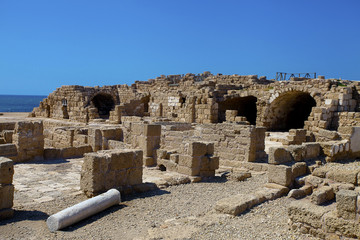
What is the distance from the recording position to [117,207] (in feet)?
20.8

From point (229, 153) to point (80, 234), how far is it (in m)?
6.10

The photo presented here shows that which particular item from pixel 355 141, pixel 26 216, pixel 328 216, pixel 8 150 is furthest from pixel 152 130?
pixel 328 216

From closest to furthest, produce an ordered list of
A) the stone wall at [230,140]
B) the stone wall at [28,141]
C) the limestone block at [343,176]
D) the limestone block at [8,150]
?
the limestone block at [343,176] → the stone wall at [230,140] → the limestone block at [8,150] → the stone wall at [28,141]

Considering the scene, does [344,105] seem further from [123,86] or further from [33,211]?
[123,86]

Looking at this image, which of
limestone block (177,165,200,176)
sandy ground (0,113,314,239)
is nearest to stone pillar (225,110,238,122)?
limestone block (177,165,200,176)

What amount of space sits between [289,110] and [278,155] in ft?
45.2

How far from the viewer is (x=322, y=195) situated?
577 centimetres

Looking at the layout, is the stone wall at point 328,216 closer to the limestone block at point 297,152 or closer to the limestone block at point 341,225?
the limestone block at point 341,225

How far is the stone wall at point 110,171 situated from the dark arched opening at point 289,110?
12924mm

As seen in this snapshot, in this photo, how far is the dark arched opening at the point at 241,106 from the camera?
2048cm

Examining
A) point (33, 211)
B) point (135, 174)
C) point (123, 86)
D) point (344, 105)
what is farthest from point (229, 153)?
point (123, 86)

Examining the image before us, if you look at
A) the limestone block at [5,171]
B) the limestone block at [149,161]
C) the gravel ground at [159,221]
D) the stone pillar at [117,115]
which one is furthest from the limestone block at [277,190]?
the stone pillar at [117,115]

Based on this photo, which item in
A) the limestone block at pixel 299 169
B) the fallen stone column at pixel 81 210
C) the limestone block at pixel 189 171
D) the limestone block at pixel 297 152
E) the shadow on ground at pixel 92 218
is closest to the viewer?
the fallen stone column at pixel 81 210

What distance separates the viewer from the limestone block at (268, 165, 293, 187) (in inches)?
279
